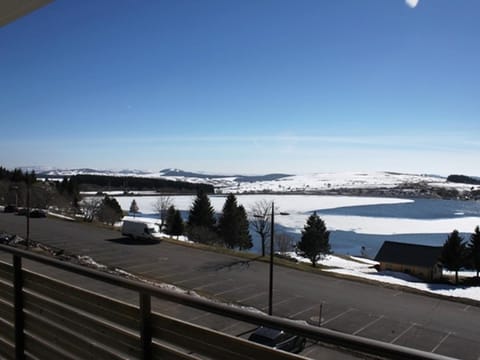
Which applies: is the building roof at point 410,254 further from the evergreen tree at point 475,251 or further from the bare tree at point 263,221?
the bare tree at point 263,221

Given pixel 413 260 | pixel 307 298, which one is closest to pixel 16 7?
pixel 307 298

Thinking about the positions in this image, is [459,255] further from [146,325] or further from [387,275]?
[146,325]

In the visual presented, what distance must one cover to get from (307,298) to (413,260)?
64.8ft

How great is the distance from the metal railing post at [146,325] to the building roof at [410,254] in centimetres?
3152

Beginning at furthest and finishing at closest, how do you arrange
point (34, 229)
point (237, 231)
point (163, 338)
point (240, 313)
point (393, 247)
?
point (237, 231), point (393, 247), point (34, 229), point (163, 338), point (240, 313)

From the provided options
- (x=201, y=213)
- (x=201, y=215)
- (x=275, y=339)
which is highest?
(x=275, y=339)

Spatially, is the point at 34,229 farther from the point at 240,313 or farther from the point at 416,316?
the point at 240,313

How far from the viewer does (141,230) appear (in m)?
23.3

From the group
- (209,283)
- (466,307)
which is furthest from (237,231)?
(466,307)

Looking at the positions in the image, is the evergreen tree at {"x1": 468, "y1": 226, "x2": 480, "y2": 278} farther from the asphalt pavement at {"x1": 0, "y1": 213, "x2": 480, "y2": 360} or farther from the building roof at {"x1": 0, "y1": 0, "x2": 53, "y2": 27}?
the building roof at {"x1": 0, "y1": 0, "x2": 53, "y2": 27}

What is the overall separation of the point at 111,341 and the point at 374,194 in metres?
140

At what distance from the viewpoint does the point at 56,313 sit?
1818 millimetres

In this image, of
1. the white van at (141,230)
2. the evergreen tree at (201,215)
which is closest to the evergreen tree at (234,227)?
the evergreen tree at (201,215)

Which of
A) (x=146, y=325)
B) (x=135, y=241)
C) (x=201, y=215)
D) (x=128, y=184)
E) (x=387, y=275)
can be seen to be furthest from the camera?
(x=128, y=184)
